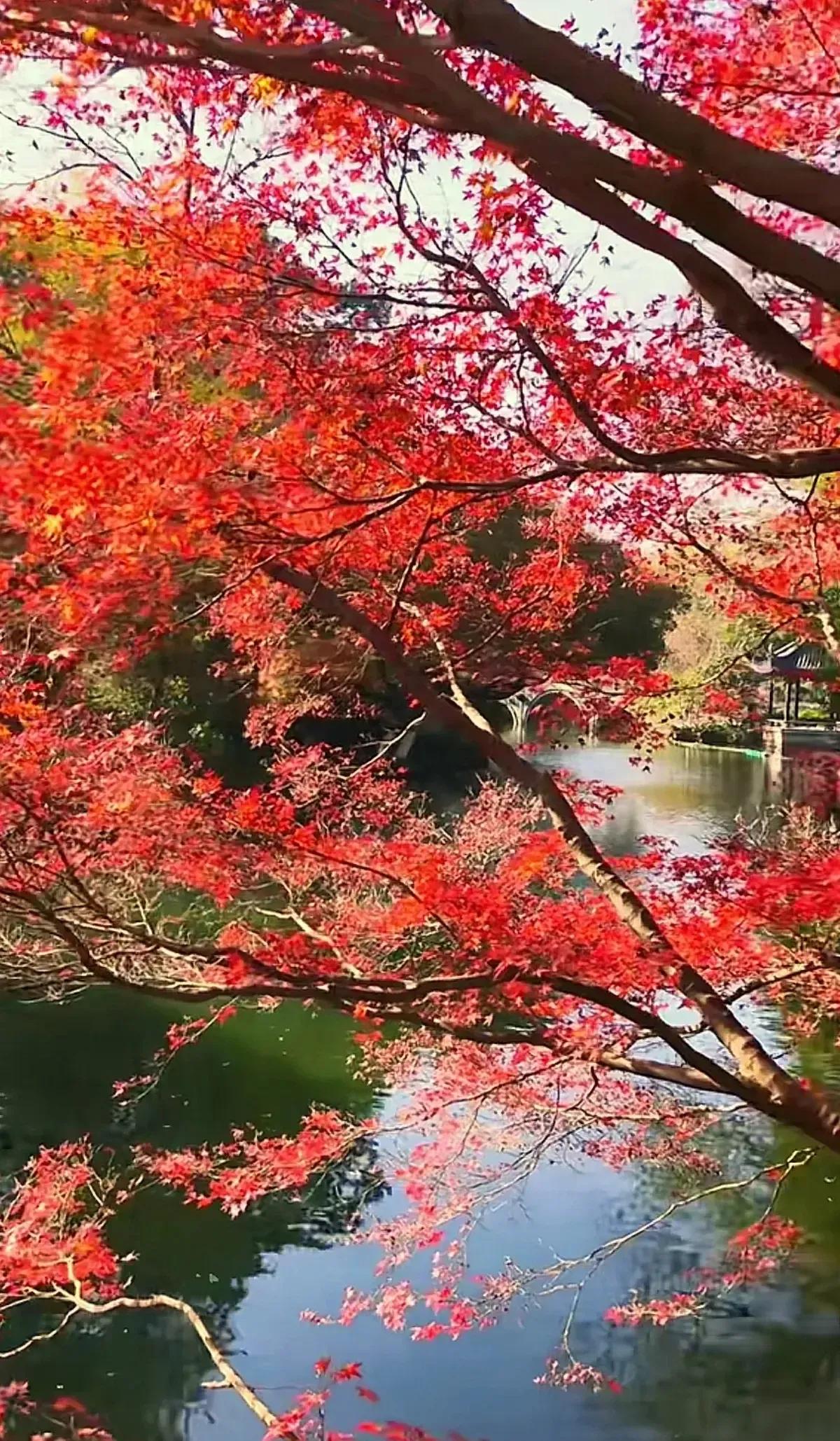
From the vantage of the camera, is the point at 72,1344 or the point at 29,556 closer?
the point at 29,556

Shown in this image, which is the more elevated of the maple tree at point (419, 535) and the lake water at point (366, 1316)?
the maple tree at point (419, 535)

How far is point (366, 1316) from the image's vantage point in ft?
16.9

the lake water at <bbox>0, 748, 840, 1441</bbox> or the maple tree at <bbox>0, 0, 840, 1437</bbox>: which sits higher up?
the maple tree at <bbox>0, 0, 840, 1437</bbox>

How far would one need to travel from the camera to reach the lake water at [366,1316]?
4.58m

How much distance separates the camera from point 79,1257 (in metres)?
4.46

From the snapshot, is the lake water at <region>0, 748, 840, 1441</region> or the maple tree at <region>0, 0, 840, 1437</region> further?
the lake water at <region>0, 748, 840, 1441</region>

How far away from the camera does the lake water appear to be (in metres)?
4.58

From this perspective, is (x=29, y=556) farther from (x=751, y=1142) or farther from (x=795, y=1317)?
(x=751, y=1142)

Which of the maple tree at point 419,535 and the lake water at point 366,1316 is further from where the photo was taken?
the lake water at point 366,1316

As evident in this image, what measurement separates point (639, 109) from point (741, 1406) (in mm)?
4887

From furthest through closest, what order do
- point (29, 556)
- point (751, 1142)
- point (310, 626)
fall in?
1. point (751, 1142)
2. point (310, 626)
3. point (29, 556)

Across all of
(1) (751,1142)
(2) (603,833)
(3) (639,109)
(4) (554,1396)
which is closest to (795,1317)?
(4) (554,1396)

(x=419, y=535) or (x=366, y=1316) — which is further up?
(x=419, y=535)

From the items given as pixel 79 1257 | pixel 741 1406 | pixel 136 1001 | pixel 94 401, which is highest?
pixel 94 401
